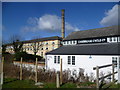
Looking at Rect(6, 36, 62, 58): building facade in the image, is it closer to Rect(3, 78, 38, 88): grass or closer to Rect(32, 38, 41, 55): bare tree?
Rect(32, 38, 41, 55): bare tree

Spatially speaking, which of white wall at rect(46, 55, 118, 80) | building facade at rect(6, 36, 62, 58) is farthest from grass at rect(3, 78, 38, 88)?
building facade at rect(6, 36, 62, 58)

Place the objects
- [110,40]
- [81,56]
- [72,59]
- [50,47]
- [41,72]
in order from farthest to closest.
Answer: [50,47] < [110,40] < [72,59] < [81,56] < [41,72]

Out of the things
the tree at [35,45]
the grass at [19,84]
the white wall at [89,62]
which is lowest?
the grass at [19,84]

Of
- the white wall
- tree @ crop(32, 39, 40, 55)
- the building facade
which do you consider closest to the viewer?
the white wall

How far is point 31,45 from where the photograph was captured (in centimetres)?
3431

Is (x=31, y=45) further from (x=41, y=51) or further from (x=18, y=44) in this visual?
(x=18, y=44)

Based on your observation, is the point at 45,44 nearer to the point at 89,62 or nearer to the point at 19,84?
the point at 89,62

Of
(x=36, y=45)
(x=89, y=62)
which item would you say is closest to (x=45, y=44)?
(x=36, y=45)

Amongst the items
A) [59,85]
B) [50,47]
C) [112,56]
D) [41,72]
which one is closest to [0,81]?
[41,72]

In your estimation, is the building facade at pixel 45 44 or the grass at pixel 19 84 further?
the building facade at pixel 45 44

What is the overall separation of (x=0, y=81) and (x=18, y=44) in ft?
67.5

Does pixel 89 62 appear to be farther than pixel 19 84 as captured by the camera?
Yes

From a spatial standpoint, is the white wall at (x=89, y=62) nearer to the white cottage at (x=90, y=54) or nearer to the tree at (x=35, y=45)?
the white cottage at (x=90, y=54)

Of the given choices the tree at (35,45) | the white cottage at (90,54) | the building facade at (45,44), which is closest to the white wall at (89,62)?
the white cottage at (90,54)
